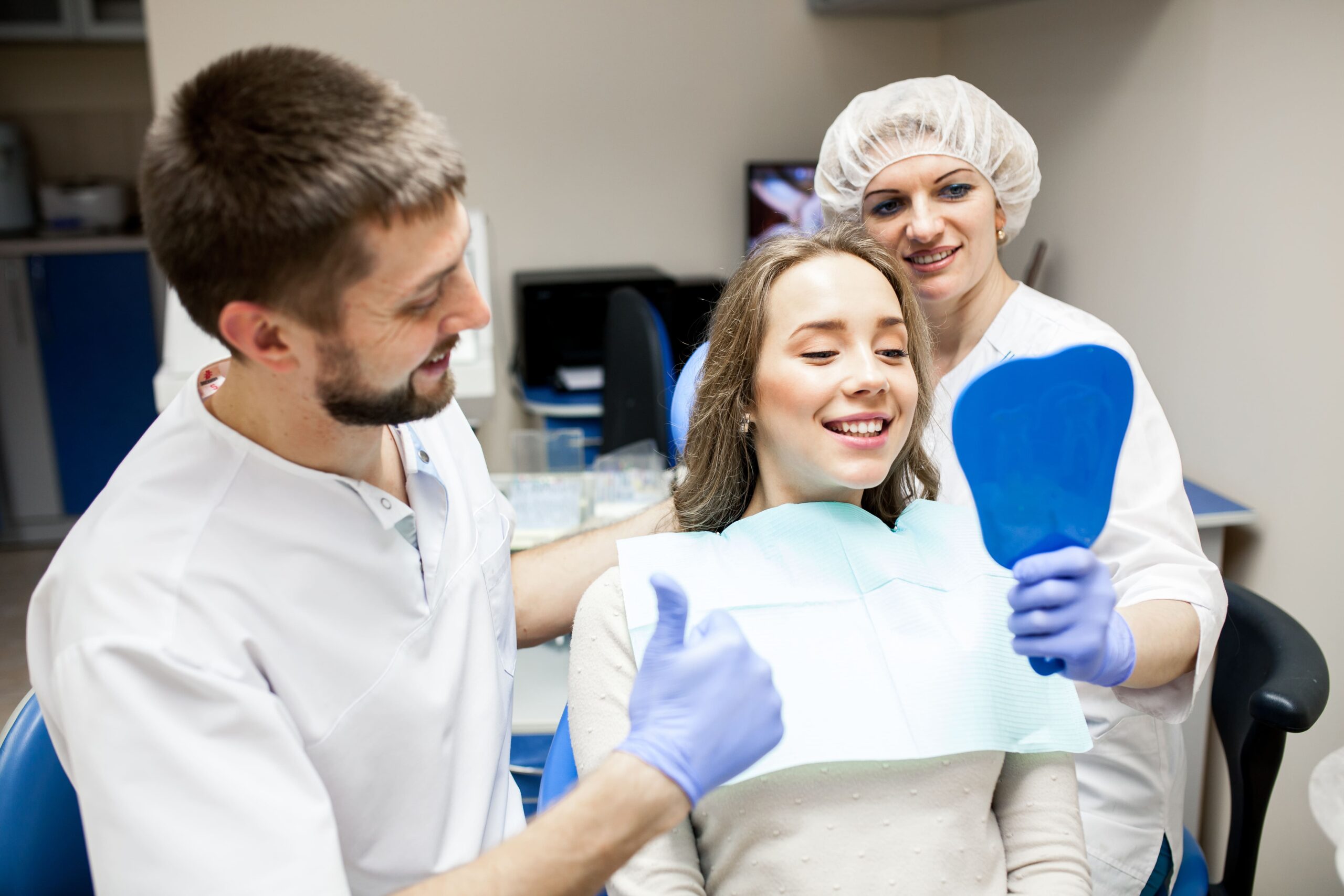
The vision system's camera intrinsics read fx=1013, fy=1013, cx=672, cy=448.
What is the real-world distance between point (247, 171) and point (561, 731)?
74 cm

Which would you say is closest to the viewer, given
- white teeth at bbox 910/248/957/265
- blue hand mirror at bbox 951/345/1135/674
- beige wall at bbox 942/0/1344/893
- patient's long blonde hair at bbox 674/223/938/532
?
blue hand mirror at bbox 951/345/1135/674

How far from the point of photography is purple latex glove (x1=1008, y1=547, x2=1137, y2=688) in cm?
95

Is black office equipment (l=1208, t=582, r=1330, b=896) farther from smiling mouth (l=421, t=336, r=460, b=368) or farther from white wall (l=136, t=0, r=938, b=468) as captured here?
white wall (l=136, t=0, r=938, b=468)

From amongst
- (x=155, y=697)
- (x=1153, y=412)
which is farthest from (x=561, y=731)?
(x=1153, y=412)

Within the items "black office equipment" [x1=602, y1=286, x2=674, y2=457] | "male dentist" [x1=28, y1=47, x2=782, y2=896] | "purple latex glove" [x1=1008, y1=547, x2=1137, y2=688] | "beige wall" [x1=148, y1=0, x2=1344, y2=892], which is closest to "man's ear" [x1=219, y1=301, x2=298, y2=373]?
"male dentist" [x1=28, y1=47, x2=782, y2=896]

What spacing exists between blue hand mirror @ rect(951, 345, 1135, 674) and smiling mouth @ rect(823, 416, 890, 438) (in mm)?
228

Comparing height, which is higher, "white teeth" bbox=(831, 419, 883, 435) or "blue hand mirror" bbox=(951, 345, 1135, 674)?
"blue hand mirror" bbox=(951, 345, 1135, 674)

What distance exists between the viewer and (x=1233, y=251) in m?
2.11

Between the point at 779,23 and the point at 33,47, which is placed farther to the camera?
the point at 33,47

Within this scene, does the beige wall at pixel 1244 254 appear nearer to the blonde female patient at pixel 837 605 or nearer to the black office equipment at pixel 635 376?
the blonde female patient at pixel 837 605

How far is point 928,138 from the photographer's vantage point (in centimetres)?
158

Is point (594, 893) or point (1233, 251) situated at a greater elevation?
point (1233, 251)

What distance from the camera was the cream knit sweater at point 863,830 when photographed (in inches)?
40.7

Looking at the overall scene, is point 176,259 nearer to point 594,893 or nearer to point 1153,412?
point 594,893
